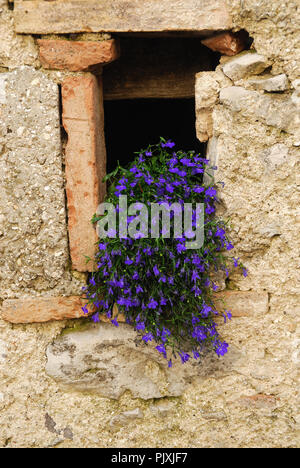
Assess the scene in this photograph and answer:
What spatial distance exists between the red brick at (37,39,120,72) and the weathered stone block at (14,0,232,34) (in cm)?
6

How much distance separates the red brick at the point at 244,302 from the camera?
2.15 m

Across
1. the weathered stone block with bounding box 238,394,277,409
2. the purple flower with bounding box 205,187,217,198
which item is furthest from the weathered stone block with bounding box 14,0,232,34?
the weathered stone block with bounding box 238,394,277,409

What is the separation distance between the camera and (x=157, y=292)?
1.99 m

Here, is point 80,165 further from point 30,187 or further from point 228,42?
point 228,42

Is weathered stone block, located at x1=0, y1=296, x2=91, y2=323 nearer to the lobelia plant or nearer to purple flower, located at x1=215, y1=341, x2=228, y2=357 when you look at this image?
the lobelia plant

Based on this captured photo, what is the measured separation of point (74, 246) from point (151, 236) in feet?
1.42

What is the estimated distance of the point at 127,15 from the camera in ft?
6.33

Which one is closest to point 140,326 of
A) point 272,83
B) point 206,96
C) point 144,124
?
point 206,96

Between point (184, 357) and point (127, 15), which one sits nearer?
point (127, 15)

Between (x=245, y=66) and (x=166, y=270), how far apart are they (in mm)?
1017

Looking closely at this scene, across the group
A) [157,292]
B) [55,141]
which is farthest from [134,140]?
[157,292]

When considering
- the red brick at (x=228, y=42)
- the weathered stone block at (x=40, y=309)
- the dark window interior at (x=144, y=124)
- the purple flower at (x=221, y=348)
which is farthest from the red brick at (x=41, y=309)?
the dark window interior at (x=144, y=124)

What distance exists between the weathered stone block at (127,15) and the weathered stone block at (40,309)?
4.27 ft

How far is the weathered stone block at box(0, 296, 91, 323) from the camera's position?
2.16 metres
